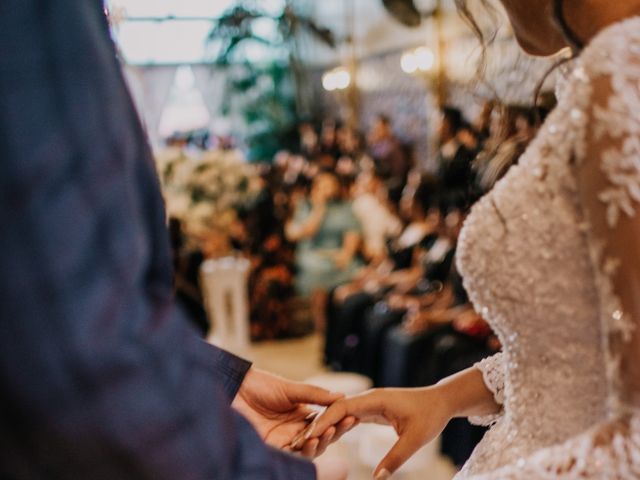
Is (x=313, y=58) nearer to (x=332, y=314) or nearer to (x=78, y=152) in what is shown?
(x=332, y=314)

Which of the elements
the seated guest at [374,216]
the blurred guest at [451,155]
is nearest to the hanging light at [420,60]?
the blurred guest at [451,155]

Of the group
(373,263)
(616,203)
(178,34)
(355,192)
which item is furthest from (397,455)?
(178,34)

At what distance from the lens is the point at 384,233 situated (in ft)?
17.8

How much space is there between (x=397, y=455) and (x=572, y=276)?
0.45m

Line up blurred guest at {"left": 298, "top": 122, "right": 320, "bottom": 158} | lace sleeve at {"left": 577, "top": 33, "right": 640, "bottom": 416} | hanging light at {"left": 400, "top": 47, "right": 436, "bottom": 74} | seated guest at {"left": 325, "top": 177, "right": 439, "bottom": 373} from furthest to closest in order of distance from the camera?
blurred guest at {"left": 298, "top": 122, "right": 320, "bottom": 158} → hanging light at {"left": 400, "top": 47, "right": 436, "bottom": 74} → seated guest at {"left": 325, "top": 177, "right": 439, "bottom": 373} → lace sleeve at {"left": 577, "top": 33, "right": 640, "bottom": 416}

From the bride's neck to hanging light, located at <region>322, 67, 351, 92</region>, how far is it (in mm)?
8550

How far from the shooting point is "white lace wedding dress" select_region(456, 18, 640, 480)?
0.87m

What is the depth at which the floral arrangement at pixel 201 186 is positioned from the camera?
4211mm

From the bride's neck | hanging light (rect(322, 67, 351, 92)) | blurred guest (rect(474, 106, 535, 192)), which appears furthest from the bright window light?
the bride's neck

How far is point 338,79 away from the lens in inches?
378

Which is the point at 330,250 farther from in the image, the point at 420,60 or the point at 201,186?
the point at 420,60

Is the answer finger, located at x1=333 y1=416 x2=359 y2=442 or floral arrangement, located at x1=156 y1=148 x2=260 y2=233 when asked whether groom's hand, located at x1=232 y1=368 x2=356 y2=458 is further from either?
floral arrangement, located at x1=156 y1=148 x2=260 y2=233

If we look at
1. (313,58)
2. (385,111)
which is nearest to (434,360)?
(385,111)

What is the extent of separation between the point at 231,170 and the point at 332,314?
1.51m
